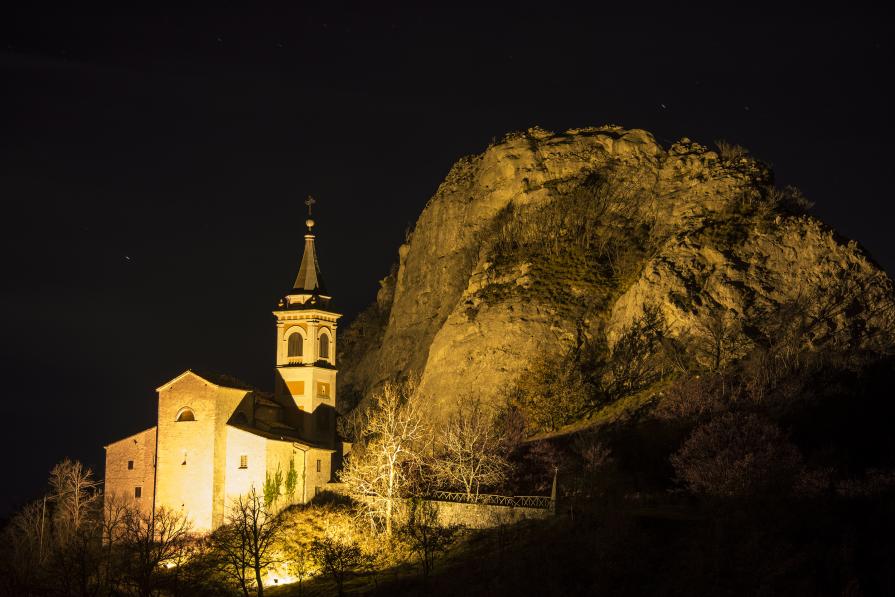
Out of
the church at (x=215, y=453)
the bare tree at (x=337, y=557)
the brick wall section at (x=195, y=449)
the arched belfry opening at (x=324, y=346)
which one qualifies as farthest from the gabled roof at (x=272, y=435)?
the bare tree at (x=337, y=557)

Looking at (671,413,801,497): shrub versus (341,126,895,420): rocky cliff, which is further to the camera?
(341,126,895,420): rocky cliff

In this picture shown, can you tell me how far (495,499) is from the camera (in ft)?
230

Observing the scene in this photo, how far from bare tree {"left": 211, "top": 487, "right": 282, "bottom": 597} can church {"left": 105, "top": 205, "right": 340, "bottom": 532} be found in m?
1.18

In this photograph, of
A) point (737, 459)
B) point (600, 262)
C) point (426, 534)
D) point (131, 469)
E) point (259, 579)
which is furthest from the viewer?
point (600, 262)

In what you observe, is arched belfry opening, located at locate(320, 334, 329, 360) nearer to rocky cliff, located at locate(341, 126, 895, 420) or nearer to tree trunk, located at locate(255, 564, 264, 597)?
rocky cliff, located at locate(341, 126, 895, 420)

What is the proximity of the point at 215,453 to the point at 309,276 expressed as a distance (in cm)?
1749

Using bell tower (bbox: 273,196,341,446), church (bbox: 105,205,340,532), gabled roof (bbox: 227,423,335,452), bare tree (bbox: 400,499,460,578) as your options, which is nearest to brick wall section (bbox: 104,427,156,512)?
church (bbox: 105,205,340,532)

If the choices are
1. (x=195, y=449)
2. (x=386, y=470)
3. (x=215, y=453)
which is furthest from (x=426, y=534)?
(x=195, y=449)

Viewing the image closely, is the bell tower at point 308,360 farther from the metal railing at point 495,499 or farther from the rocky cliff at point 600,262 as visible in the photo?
the metal railing at point 495,499

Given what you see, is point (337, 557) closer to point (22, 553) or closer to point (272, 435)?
→ point (272, 435)

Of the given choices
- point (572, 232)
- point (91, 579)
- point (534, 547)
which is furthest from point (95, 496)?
point (572, 232)

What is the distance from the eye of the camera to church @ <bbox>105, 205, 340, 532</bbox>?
3095 inches

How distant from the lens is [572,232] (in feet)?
350

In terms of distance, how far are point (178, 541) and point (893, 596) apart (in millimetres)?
42419
